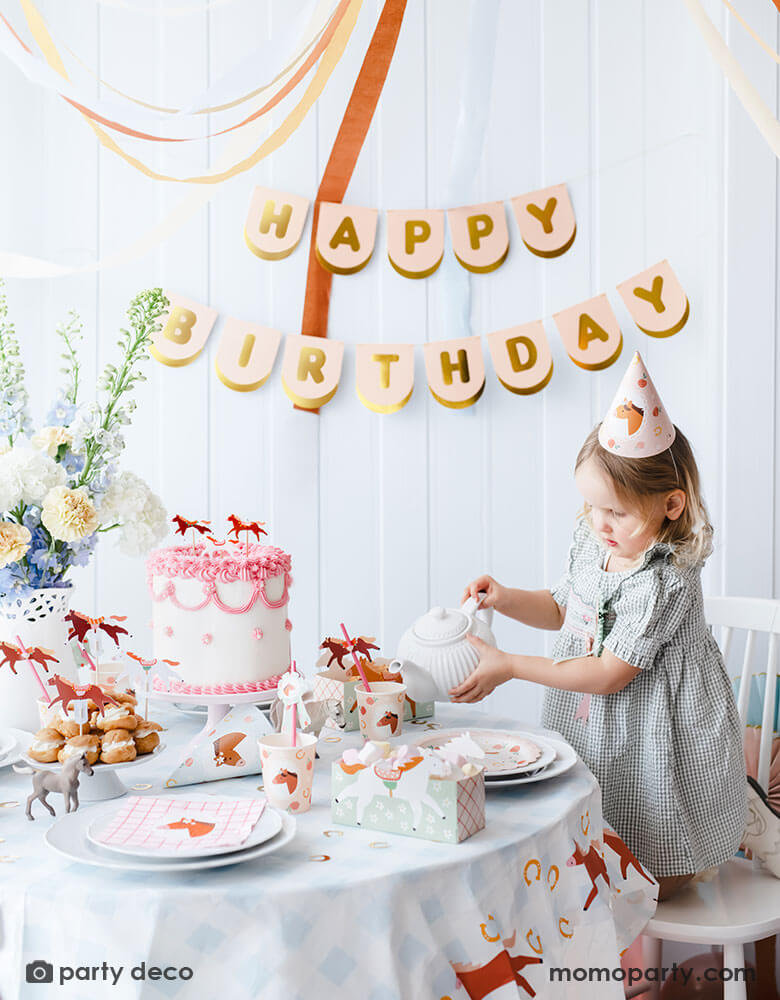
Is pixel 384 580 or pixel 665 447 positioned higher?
pixel 665 447

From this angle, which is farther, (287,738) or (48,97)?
(48,97)

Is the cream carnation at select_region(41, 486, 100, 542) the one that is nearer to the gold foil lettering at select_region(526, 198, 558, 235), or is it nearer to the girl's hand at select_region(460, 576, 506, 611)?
the girl's hand at select_region(460, 576, 506, 611)

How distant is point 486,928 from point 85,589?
1.79 meters

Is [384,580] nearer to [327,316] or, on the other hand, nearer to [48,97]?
[327,316]

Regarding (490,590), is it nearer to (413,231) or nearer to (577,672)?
(577,672)

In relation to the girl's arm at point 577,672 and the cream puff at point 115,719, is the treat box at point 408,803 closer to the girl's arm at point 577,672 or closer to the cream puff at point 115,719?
the cream puff at point 115,719

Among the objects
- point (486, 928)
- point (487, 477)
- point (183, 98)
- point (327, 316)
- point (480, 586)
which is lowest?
point (486, 928)

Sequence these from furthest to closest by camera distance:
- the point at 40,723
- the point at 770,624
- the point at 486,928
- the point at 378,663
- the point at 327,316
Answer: the point at 327,316 → the point at 770,624 → the point at 378,663 → the point at 40,723 → the point at 486,928

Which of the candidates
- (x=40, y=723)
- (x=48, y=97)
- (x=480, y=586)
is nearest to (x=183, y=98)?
(x=48, y=97)

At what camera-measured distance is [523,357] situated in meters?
2.32

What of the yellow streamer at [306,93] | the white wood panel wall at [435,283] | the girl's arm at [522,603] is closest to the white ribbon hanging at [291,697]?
the girl's arm at [522,603]

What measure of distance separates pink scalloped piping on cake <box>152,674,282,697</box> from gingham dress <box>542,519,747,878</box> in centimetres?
59

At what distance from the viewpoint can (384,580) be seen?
96.0 inches

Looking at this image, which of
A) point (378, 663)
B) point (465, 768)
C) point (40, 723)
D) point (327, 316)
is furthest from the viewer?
point (327, 316)
